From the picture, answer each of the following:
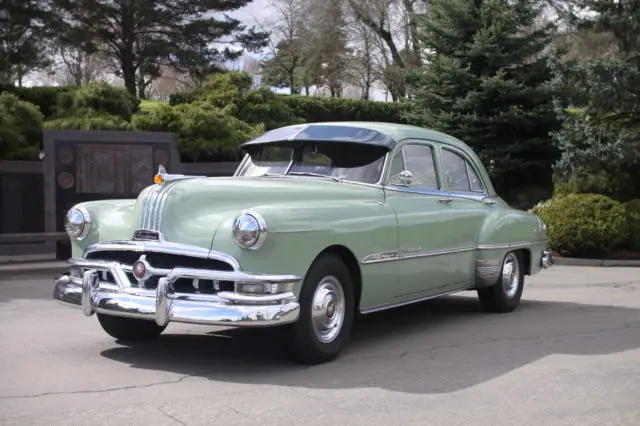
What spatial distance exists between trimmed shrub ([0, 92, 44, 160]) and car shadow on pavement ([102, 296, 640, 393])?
1164 centimetres

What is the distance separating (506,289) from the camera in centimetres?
823

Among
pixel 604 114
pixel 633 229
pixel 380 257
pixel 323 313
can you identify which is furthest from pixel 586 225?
pixel 323 313

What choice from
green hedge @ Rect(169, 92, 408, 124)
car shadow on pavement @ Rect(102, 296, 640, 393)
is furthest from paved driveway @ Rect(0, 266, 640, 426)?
green hedge @ Rect(169, 92, 408, 124)

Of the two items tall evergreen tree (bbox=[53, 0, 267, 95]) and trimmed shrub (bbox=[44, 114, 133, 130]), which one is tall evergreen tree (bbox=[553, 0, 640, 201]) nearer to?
trimmed shrub (bbox=[44, 114, 133, 130])

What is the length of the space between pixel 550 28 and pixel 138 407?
18.6 m

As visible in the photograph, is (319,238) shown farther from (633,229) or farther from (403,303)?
(633,229)

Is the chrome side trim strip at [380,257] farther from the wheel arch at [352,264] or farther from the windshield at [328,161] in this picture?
the windshield at [328,161]

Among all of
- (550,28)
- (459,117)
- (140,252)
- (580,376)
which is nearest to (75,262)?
(140,252)

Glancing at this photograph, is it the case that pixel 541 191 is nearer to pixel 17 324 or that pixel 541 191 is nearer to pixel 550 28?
pixel 550 28

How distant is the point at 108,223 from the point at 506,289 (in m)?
4.34

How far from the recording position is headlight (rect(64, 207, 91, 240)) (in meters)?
5.94

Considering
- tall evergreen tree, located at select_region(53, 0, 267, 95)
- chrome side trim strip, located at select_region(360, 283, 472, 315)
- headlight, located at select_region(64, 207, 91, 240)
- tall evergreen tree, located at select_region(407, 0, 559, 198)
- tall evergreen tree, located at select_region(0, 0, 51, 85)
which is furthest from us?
tall evergreen tree, located at select_region(53, 0, 267, 95)

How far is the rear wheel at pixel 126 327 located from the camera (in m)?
6.31

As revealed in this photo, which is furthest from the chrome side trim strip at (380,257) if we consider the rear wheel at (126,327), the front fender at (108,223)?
the rear wheel at (126,327)
